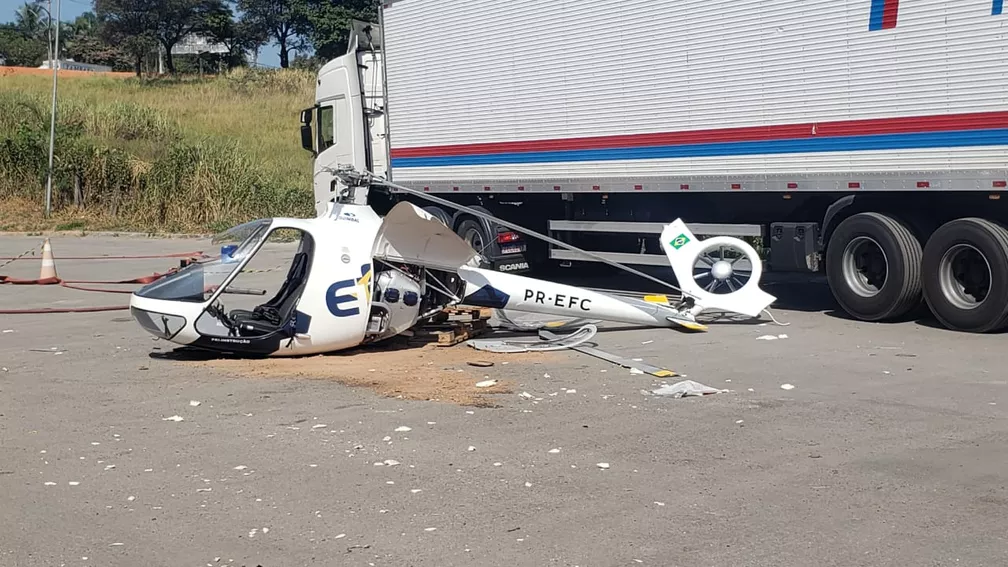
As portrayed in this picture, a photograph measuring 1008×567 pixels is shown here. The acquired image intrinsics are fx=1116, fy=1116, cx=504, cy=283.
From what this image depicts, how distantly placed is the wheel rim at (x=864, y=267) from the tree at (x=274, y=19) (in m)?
72.4

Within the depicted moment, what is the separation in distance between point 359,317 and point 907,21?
6.51 metres

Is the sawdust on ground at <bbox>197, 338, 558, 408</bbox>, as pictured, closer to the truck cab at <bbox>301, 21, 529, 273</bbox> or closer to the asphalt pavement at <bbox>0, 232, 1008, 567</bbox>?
the asphalt pavement at <bbox>0, 232, 1008, 567</bbox>

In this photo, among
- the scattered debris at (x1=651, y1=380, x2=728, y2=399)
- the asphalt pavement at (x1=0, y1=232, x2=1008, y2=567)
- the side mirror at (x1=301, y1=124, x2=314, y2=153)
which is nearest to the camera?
the asphalt pavement at (x1=0, y1=232, x2=1008, y2=567)

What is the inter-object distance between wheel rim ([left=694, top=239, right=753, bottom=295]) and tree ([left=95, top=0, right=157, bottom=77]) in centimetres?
7156

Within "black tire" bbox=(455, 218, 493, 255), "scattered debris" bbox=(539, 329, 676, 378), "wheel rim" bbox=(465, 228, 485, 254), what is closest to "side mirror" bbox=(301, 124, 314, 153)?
"black tire" bbox=(455, 218, 493, 255)

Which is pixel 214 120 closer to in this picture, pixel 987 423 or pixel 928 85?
pixel 928 85

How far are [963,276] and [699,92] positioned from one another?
391 centimetres

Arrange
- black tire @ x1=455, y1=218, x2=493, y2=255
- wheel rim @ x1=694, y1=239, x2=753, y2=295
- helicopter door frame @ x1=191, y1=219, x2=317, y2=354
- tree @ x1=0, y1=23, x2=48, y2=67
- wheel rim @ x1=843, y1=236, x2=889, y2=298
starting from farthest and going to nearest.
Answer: tree @ x1=0, y1=23, x2=48, y2=67 → black tire @ x1=455, y1=218, x2=493, y2=255 → wheel rim @ x1=843, y1=236, x2=889, y2=298 → wheel rim @ x1=694, y1=239, x2=753, y2=295 → helicopter door frame @ x1=191, y1=219, x2=317, y2=354

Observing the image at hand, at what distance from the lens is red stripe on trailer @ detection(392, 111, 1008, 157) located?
37.4ft

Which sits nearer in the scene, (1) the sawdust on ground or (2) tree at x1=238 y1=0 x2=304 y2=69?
(1) the sawdust on ground

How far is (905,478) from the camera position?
20.9ft

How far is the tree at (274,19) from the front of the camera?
82875 mm

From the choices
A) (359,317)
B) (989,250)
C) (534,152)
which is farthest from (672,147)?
(359,317)

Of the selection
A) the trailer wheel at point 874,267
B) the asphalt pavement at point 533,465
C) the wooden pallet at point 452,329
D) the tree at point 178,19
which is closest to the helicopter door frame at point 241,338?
the asphalt pavement at point 533,465
